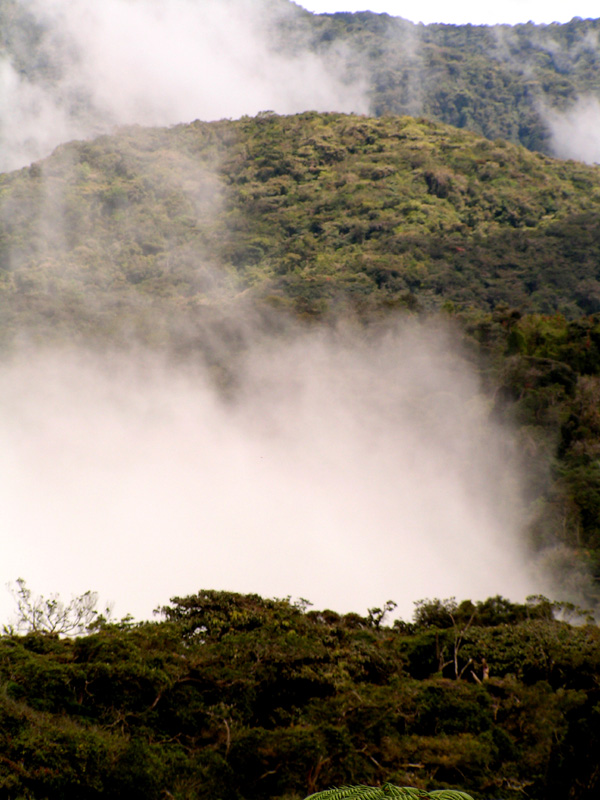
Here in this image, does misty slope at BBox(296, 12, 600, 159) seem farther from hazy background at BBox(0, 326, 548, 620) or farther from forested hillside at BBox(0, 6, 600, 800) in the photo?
hazy background at BBox(0, 326, 548, 620)

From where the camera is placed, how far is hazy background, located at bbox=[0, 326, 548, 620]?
50.9 m

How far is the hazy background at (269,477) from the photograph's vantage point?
5091cm

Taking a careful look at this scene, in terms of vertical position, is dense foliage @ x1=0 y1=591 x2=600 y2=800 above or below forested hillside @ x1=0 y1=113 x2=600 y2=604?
below

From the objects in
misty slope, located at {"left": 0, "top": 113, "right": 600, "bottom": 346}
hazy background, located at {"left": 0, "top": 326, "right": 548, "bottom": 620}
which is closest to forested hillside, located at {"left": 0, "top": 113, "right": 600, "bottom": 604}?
misty slope, located at {"left": 0, "top": 113, "right": 600, "bottom": 346}

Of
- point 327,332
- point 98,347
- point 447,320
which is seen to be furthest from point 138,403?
point 447,320

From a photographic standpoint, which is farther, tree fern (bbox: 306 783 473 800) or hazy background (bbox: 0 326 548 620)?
hazy background (bbox: 0 326 548 620)

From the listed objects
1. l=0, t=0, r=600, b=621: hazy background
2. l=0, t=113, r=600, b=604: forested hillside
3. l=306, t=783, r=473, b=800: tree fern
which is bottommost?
l=306, t=783, r=473, b=800: tree fern

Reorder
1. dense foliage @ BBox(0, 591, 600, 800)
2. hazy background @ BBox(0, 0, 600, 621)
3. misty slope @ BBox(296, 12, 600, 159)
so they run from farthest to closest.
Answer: misty slope @ BBox(296, 12, 600, 159) → hazy background @ BBox(0, 0, 600, 621) → dense foliage @ BBox(0, 591, 600, 800)

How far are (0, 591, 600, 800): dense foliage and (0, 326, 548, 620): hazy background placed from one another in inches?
640

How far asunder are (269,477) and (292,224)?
183 ft

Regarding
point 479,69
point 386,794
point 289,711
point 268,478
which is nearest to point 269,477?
point 268,478

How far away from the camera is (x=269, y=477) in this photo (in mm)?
67312

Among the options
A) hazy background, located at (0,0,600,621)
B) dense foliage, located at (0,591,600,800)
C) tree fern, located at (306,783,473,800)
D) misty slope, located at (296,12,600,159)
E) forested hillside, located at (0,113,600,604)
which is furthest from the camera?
misty slope, located at (296,12,600,159)

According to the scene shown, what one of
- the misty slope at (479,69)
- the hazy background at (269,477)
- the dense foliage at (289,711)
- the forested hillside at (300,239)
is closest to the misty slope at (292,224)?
the forested hillside at (300,239)
